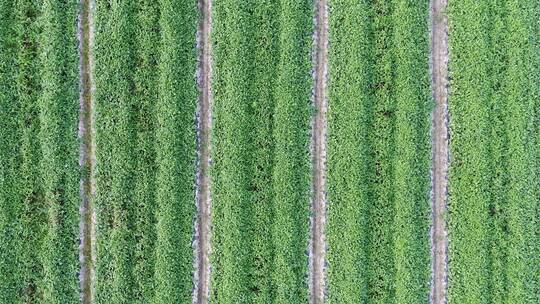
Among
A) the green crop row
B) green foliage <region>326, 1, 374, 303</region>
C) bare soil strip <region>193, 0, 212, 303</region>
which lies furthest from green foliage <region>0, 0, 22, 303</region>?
green foliage <region>326, 1, 374, 303</region>

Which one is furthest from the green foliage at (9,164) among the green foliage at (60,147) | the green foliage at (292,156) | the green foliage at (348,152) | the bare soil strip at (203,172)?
the green foliage at (348,152)

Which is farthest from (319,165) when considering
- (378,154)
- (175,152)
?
(175,152)

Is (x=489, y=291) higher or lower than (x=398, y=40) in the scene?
lower

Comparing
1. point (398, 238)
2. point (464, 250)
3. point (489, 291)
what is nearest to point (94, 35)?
point (398, 238)

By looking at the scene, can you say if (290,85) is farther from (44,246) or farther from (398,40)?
(44,246)

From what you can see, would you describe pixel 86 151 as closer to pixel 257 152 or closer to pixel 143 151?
pixel 143 151

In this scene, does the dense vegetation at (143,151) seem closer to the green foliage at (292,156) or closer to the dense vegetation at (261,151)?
the dense vegetation at (261,151)
